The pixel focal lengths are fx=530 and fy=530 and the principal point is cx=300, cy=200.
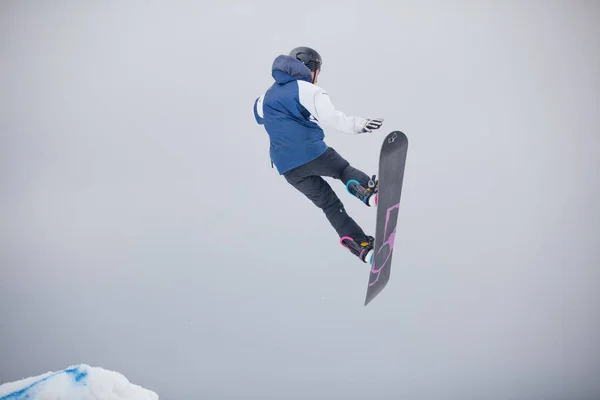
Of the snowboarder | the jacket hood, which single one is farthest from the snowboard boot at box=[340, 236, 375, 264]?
the jacket hood

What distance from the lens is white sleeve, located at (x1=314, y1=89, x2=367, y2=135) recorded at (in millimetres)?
2191

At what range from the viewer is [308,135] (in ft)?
8.32

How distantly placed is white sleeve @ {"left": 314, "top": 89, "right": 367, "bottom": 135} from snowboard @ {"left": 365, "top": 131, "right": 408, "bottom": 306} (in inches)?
5.8

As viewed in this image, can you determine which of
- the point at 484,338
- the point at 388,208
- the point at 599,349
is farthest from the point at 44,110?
the point at 599,349

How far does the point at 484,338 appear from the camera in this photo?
13.2 feet

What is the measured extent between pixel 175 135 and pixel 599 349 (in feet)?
12.5

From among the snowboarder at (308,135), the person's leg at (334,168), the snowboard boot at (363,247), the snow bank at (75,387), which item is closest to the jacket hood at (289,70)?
the snowboarder at (308,135)

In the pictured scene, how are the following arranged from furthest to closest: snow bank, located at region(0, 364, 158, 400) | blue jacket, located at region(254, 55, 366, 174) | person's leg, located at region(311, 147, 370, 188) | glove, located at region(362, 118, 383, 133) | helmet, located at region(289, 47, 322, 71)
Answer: person's leg, located at region(311, 147, 370, 188), helmet, located at region(289, 47, 322, 71), blue jacket, located at region(254, 55, 366, 174), glove, located at region(362, 118, 383, 133), snow bank, located at region(0, 364, 158, 400)

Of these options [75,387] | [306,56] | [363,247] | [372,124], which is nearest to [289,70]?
[306,56]

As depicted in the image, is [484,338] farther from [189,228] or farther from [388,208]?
[189,228]

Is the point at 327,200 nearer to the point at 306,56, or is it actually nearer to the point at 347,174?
the point at 347,174

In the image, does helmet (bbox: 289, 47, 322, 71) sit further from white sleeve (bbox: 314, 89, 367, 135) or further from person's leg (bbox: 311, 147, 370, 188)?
person's leg (bbox: 311, 147, 370, 188)

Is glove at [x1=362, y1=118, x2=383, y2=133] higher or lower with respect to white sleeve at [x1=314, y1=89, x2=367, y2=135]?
lower

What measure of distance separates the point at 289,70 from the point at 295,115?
8.2 inches
